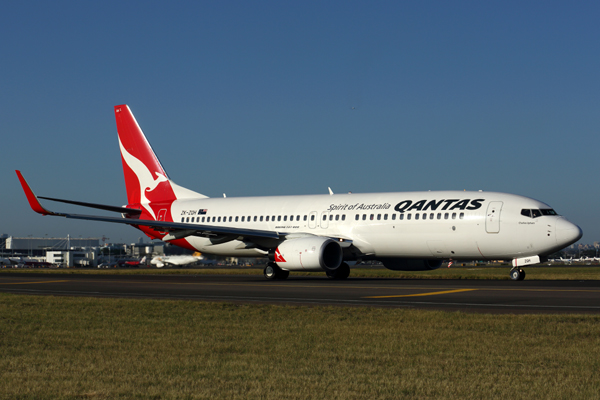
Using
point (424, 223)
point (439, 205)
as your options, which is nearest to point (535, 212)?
point (439, 205)

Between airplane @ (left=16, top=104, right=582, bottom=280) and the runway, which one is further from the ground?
airplane @ (left=16, top=104, right=582, bottom=280)

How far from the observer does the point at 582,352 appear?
8656 mm

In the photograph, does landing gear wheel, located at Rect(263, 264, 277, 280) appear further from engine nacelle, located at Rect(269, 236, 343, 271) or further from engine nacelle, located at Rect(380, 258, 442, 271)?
engine nacelle, located at Rect(380, 258, 442, 271)

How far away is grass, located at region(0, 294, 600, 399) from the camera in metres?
6.73

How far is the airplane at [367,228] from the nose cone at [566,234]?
0.04m

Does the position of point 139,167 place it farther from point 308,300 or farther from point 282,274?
point 308,300

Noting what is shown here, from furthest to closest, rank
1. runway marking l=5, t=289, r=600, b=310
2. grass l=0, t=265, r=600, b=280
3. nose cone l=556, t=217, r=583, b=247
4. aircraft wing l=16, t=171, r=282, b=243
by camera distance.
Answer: grass l=0, t=265, r=600, b=280, aircraft wing l=16, t=171, r=282, b=243, nose cone l=556, t=217, r=583, b=247, runway marking l=5, t=289, r=600, b=310

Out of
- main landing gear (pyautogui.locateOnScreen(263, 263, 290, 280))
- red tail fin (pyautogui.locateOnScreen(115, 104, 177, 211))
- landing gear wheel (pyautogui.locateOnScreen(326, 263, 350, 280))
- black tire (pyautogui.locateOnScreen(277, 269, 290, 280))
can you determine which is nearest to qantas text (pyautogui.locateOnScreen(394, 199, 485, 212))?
landing gear wheel (pyautogui.locateOnScreen(326, 263, 350, 280))

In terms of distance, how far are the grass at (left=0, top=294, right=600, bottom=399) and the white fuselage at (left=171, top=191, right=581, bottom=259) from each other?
14.5m

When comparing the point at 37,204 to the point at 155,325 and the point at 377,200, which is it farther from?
the point at 155,325

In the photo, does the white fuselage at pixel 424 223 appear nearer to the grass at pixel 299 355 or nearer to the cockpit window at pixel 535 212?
the cockpit window at pixel 535 212

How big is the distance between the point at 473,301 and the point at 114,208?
24850mm

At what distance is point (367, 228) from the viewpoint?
29719mm

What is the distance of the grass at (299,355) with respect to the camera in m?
6.73
